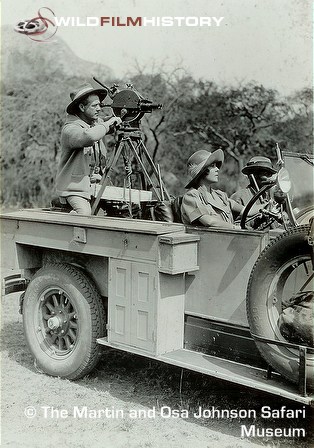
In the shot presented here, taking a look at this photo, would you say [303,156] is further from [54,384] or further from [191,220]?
[54,384]

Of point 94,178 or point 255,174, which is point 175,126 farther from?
point 94,178

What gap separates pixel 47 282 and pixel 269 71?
8603 mm

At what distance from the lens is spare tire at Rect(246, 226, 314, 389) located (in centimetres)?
313

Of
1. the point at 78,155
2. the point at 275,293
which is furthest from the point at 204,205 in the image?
the point at 78,155

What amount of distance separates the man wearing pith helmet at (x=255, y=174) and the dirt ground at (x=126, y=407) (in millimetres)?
1997

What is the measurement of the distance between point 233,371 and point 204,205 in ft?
4.13

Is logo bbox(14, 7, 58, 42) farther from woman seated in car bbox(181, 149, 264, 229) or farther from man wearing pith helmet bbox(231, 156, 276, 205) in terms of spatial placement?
man wearing pith helmet bbox(231, 156, 276, 205)

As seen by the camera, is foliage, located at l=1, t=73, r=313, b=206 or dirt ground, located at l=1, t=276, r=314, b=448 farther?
foliage, located at l=1, t=73, r=313, b=206

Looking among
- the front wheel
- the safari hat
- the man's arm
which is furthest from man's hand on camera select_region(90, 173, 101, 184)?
the safari hat

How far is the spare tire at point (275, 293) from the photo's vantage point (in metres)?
3.13

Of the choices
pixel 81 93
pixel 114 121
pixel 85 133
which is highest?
pixel 81 93

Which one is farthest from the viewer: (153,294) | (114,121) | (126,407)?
(114,121)

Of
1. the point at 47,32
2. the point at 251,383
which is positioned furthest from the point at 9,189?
the point at 251,383

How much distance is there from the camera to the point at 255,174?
19.5 ft
